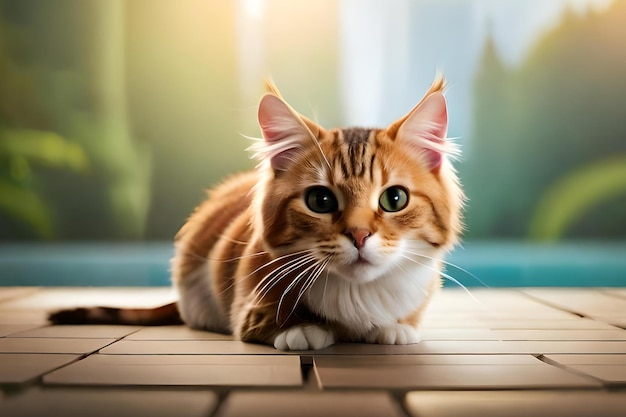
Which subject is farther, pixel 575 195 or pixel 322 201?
pixel 575 195

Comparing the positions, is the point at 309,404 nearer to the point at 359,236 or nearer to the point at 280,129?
the point at 359,236

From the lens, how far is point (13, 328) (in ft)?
5.08

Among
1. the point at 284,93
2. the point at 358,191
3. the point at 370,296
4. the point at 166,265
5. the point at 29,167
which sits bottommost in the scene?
the point at 166,265

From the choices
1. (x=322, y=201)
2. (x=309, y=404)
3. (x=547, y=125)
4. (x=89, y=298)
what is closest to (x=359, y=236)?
(x=322, y=201)

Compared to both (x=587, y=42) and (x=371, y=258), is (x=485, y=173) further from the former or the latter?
(x=371, y=258)

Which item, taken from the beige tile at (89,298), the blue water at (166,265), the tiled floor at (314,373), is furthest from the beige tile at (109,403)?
the blue water at (166,265)

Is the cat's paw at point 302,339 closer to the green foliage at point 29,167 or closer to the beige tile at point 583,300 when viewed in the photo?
the beige tile at point 583,300

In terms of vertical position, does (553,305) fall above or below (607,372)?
below

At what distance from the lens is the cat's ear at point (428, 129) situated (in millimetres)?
1312

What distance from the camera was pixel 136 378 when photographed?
1.01m

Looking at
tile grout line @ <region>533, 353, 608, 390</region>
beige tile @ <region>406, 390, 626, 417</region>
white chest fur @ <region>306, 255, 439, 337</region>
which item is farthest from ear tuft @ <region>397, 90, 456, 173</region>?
beige tile @ <region>406, 390, 626, 417</region>

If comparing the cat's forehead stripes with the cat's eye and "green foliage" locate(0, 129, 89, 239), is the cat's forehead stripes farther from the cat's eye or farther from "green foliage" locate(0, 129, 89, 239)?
"green foliage" locate(0, 129, 89, 239)

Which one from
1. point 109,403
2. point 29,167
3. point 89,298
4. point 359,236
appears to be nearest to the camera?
point 109,403

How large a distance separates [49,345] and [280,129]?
662mm
